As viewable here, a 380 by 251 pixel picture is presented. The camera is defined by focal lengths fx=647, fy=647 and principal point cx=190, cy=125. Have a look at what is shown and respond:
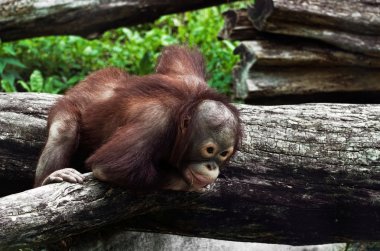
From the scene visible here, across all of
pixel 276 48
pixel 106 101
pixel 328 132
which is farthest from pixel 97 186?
pixel 276 48

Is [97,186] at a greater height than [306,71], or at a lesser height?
greater

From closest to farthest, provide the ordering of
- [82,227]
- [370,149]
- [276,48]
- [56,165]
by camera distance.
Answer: [82,227] → [56,165] → [370,149] → [276,48]

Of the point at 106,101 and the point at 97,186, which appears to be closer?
the point at 97,186

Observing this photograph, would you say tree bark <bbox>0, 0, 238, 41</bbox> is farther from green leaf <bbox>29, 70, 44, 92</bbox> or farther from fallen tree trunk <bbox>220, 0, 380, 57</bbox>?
fallen tree trunk <bbox>220, 0, 380, 57</bbox>

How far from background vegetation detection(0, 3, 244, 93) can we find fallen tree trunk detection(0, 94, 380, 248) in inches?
91.2

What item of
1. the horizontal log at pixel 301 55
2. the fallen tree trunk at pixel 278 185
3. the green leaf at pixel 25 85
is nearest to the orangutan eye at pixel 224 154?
the fallen tree trunk at pixel 278 185

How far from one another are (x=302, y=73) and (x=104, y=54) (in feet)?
8.36

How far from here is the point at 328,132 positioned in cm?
393

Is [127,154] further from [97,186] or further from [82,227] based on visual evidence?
[82,227]

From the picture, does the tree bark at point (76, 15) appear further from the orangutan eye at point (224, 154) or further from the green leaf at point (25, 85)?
the orangutan eye at point (224, 154)

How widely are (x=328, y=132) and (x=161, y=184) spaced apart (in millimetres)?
1193

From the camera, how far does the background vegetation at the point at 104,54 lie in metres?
6.49

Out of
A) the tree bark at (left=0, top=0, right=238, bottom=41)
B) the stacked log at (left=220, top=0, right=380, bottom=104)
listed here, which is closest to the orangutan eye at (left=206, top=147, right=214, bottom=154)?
the stacked log at (left=220, top=0, right=380, bottom=104)

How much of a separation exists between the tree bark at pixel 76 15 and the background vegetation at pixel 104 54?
0.40m
